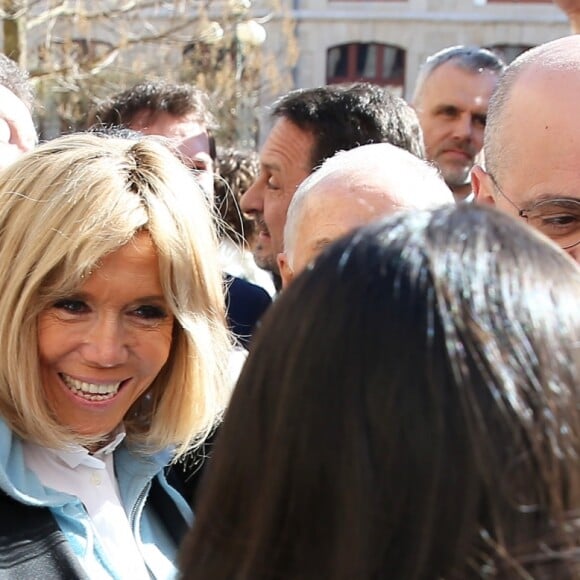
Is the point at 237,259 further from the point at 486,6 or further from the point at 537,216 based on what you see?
the point at 486,6

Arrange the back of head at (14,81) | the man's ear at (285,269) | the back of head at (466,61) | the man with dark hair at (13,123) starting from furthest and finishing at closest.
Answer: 1. the back of head at (466,61)
2. the back of head at (14,81)
3. the man with dark hair at (13,123)
4. the man's ear at (285,269)

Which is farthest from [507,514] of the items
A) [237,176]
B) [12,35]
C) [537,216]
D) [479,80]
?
[12,35]

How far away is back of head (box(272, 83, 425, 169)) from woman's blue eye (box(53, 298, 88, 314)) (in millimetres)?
1422

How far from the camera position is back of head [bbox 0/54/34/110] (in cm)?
294

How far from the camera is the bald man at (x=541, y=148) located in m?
2.05

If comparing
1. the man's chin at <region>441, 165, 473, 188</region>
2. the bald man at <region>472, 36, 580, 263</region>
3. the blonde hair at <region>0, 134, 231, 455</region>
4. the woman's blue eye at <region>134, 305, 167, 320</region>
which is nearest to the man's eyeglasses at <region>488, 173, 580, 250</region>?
the bald man at <region>472, 36, 580, 263</region>

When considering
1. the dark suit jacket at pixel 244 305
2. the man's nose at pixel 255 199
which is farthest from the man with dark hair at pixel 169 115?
the dark suit jacket at pixel 244 305

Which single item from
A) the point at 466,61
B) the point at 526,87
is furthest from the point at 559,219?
the point at 466,61

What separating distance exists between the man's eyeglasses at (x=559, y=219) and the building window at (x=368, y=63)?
20487mm

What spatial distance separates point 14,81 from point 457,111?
6.63 ft

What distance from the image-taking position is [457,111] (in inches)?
168

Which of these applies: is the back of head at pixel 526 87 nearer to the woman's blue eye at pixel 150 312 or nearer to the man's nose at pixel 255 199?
the woman's blue eye at pixel 150 312

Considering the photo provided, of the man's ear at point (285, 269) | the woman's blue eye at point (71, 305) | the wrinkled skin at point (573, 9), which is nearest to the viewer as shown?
the woman's blue eye at point (71, 305)

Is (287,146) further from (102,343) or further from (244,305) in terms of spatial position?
(102,343)
